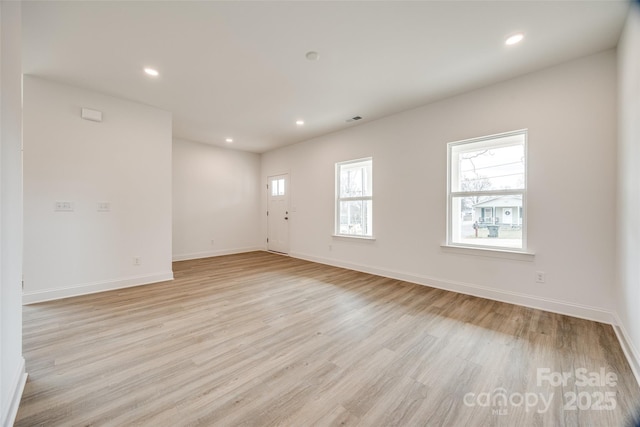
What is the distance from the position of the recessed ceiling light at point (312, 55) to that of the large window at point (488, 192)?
2.22 metres

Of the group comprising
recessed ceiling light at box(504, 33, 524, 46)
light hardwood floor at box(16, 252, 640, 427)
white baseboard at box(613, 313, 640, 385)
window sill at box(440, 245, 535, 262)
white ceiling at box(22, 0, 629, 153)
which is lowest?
light hardwood floor at box(16, 252, 640, 427)

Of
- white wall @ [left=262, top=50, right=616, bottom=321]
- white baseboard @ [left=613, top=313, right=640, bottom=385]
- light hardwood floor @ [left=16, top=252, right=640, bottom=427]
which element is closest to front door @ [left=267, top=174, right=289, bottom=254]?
white wall @ [left=262, top=50, right=616, bottom=321]

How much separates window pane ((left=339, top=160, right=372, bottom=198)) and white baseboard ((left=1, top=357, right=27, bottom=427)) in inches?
174

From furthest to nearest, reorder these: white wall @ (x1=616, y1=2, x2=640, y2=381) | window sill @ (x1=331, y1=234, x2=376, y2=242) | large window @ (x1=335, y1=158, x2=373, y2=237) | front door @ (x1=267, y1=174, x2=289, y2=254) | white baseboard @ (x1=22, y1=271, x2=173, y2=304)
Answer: front door @ (x1=267, y1=174, x2=289, y2=254), large window @ (x1=335, y1=158, x2=373, y2=237), window sill @ (x1=331, y1=234, x2=376, y2=242), white baseboard @ (x1=22, y1=271, x2=173, y2=304), white wall @ (x1=616, y1=2, x2=640, y2=381)

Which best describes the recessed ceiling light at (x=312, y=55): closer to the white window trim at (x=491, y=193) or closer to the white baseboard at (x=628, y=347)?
the white window trim at (x=491, y=193)

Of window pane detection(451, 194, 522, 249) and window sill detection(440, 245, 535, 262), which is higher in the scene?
window pane detection(451, 194, 522, 249)

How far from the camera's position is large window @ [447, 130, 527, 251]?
3.09 m

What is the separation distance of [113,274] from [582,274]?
582 centimetres

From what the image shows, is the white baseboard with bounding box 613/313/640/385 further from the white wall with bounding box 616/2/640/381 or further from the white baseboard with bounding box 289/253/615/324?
the white baseboard with bounding box 289/253/615/324

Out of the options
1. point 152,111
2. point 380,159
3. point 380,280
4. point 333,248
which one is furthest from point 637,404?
point 152,111

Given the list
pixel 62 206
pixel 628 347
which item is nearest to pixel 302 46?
pixel 62 206

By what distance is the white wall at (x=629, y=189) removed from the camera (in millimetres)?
1881

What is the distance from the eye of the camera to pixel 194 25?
7.22ft

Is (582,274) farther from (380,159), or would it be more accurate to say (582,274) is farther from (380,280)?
(380,159)
